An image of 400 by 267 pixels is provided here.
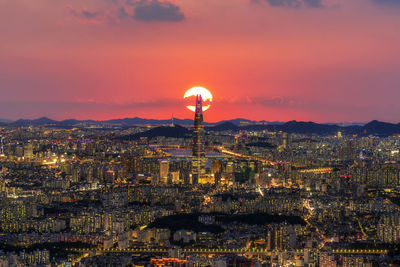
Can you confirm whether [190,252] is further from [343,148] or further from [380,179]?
[343,148]

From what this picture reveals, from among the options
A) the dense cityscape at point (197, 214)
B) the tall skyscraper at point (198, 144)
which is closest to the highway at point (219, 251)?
the dense cityscape at point (197, 214)

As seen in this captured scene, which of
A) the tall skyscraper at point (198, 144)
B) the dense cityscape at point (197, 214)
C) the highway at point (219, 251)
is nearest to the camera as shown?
the dense cityscape at point (197, 214)

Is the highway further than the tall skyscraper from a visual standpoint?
No

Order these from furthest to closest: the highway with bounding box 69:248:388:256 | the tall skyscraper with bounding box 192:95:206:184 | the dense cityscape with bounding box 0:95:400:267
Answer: the tall skyscraper with bounding box 192:95:206:184
the highway with bounding box 69:248:388:256
the dense cityscape with bounding box 0:95:400:267

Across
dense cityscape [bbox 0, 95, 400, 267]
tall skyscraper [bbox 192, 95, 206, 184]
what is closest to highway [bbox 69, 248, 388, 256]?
dense cityscape [bbox 0, 95, 400, 267]

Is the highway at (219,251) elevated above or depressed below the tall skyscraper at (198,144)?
below

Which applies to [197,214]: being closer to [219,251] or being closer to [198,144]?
[219,251]

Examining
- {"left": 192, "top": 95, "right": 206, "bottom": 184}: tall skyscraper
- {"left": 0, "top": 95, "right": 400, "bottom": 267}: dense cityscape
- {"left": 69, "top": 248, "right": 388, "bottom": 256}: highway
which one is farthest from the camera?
{"left": 192, "top": 95, "right": 206, "bottom": 184}: tall skyscraper

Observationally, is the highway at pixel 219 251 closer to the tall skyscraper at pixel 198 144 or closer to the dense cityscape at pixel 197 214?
the dense cityscape at pixel 197 214

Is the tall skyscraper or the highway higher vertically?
the tall skyscraper

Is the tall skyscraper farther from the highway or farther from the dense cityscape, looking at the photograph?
the highway
